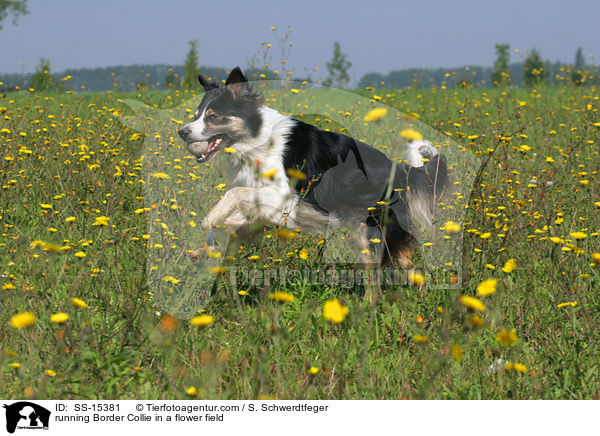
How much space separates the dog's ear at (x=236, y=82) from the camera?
2906 millimetres

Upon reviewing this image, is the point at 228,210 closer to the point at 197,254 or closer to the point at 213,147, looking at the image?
the point at 197,254

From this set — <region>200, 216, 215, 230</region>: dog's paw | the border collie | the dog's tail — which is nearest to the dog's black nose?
the border collie

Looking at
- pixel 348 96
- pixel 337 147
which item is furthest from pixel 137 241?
pixel 348 96

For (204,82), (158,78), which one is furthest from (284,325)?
(158,78)

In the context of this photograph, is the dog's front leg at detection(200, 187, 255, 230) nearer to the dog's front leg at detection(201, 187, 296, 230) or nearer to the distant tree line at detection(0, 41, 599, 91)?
the dog's front leg at detection(201, 187, 296, 230)

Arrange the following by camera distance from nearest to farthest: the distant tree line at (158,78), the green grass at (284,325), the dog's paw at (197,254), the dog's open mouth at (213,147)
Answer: the green grass at (284,325), the dog's paw at (197,254), the dog's open mouth at (213,147), the distant tree line at (158,78)

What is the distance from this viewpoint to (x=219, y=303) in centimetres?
269

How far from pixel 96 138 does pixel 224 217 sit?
11.3 feet

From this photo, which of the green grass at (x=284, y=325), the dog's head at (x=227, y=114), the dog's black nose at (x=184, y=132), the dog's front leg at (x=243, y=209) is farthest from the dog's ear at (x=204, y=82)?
the dog's front leg at (x=243, y=209)

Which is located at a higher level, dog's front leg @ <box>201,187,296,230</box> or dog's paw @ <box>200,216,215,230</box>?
dog's front leg @ <box>201,187,296,230</box>

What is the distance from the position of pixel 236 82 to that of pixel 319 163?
0.65m
